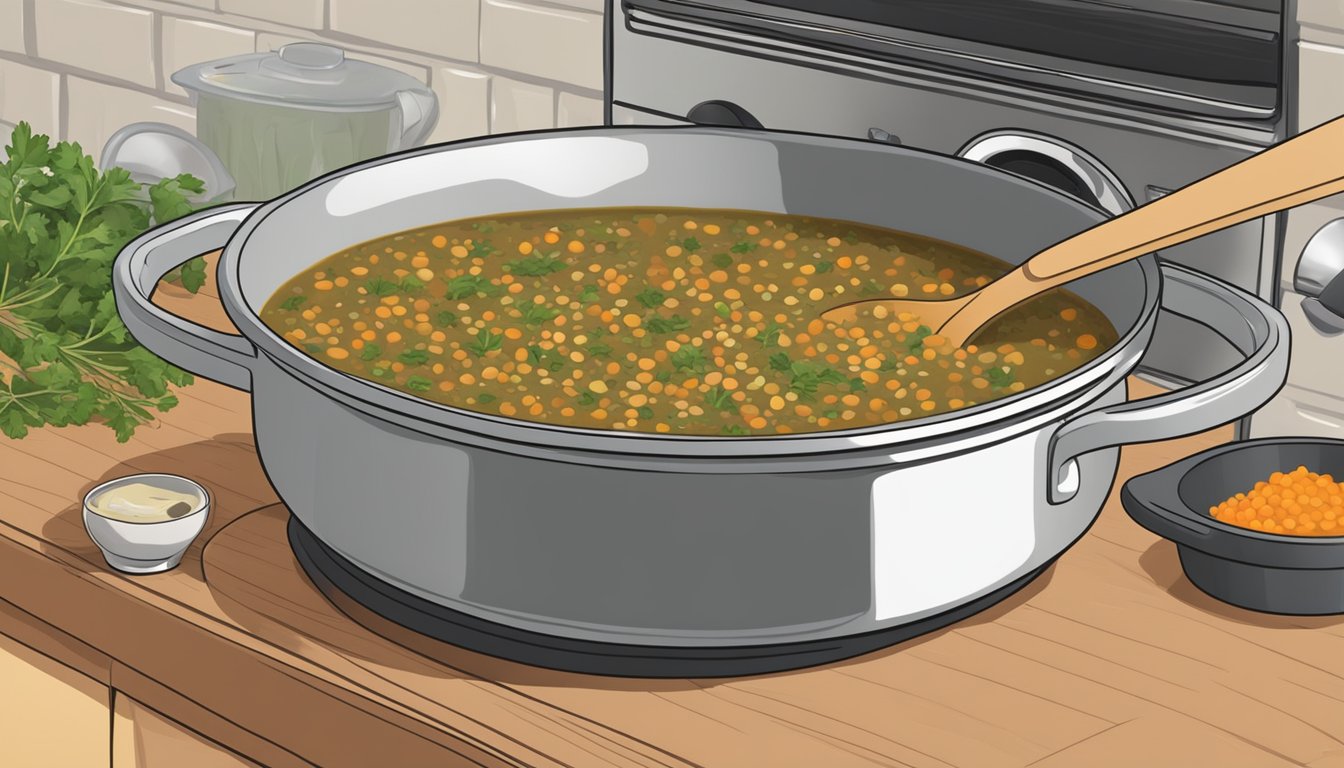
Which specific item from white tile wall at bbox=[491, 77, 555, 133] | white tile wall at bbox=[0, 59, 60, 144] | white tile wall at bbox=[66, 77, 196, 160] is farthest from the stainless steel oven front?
white tile wall at bbox=[0, 59, 60, 144]

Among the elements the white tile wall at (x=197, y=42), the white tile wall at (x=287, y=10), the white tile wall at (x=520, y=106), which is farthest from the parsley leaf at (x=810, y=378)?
the white tile wall at (x=197, y=42)

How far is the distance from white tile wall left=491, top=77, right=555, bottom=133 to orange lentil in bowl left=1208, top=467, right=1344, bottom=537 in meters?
1.05

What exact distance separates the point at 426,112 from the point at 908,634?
0.94m

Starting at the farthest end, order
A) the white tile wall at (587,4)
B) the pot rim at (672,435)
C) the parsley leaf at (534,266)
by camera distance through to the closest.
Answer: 1. the white tile wall at (587,4)
2. the parsley leaf at (534,266)
3. the pot rim at (672,435)

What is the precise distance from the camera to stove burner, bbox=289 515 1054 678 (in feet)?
3.05

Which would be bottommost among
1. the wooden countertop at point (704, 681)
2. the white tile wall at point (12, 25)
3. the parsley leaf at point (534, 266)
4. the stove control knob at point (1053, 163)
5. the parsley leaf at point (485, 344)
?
the wooden countertop at point (704, 681)

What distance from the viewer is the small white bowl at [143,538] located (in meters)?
1.04

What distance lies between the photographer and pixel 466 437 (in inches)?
31.7

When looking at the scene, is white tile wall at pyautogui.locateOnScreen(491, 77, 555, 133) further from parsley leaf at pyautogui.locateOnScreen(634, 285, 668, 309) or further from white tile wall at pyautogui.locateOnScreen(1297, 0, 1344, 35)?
white tile wall at pyautogui.locateOnScreen(1297, 0, 1344, 35)

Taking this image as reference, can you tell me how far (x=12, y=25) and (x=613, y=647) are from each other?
2077 millimetres

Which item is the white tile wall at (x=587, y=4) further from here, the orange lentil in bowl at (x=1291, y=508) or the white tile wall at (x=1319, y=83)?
the orange lentil in bowl at (x=1291, y=508)

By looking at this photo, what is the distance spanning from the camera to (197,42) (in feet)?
7.45

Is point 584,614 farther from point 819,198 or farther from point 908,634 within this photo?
point 819,198

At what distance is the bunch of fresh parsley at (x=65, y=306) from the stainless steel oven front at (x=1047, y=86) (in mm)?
602
